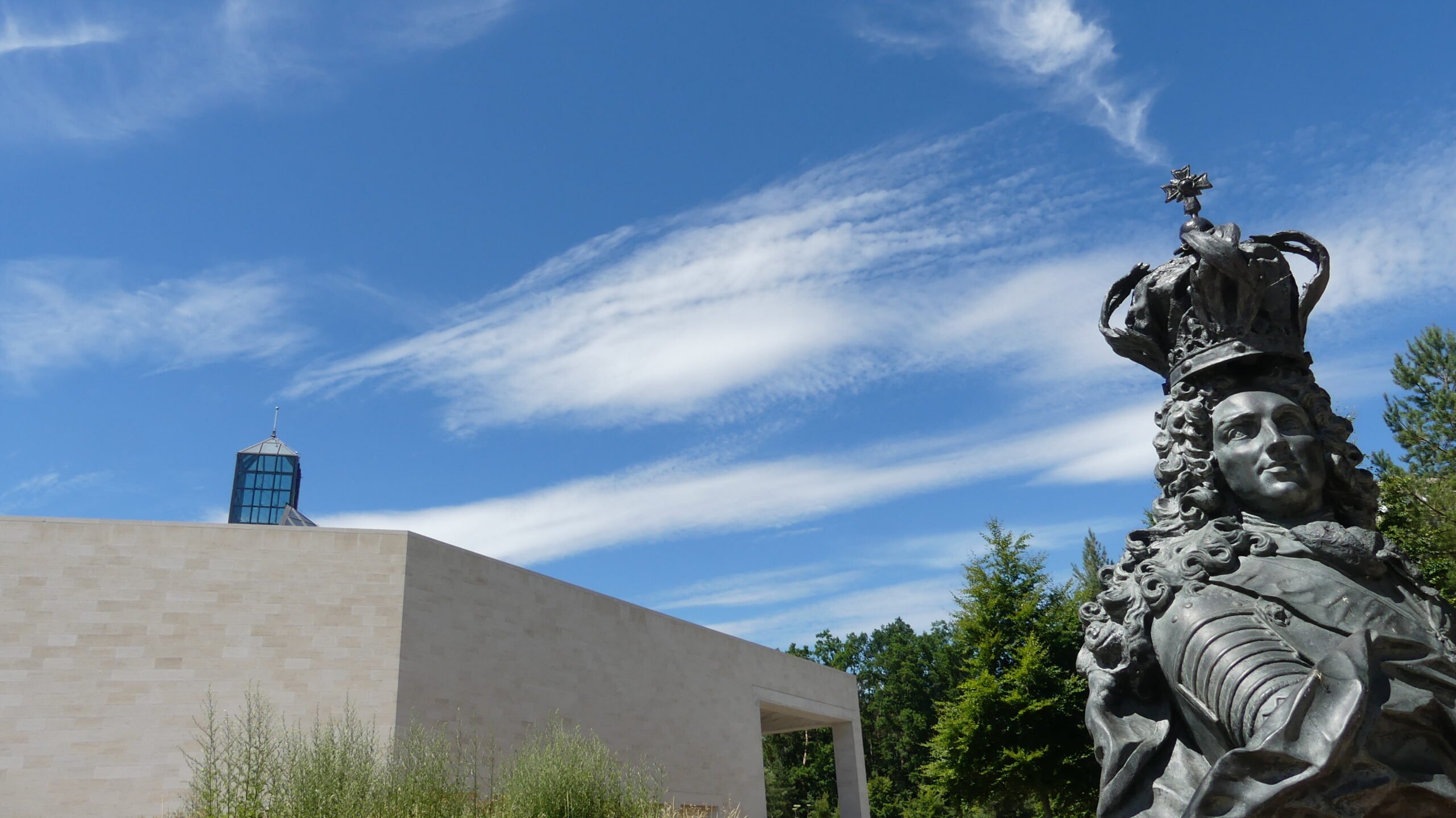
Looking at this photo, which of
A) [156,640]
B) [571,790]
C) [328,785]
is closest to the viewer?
[328,785]

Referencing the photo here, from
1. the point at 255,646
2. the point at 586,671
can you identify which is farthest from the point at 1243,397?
the point at 586,671

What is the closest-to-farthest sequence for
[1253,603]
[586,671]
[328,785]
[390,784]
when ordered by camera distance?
[1253,603] < [328,785] < [390,784] < [586,671]

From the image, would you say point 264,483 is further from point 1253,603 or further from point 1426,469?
point 1253,603

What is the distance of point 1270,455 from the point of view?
3.40 m

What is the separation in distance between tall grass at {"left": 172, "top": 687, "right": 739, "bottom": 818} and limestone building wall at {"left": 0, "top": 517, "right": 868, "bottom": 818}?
1610mm

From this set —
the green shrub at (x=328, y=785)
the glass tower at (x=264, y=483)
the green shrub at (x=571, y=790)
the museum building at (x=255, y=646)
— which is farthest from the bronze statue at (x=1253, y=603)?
the glass tower at (x=264, y=483)

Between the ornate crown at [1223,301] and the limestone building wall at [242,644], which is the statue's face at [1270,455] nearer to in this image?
the ornate crown at [1223,301]

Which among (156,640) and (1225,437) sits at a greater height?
(156,640)

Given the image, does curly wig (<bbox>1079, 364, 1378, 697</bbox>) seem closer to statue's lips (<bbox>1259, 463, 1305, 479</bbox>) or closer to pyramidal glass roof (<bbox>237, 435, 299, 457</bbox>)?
statue's lips (<bbox>1259, 463, 1305, 479</bbox>)

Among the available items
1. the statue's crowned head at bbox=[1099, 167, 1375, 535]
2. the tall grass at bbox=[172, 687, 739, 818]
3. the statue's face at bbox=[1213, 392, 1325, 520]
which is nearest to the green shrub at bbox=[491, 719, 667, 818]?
the tall grass at bbox=[172, 687, 739, 818]

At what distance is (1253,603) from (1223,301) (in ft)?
3.74

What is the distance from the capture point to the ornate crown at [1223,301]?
357cm

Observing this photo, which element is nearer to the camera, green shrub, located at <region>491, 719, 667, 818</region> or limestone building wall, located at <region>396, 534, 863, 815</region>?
green shrub, located at <region>491, 719, 667, 818</region>

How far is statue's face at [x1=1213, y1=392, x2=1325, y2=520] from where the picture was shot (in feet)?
11.1
